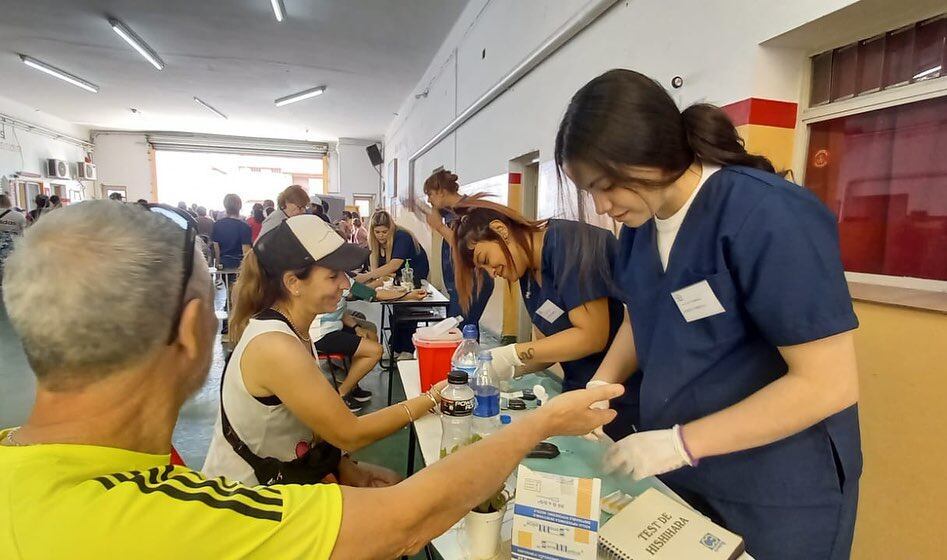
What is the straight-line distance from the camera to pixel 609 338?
1481 mm

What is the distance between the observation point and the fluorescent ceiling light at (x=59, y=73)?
22.1ft

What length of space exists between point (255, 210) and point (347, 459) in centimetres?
623

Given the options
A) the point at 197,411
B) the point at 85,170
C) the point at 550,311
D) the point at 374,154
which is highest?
the point at 374,154

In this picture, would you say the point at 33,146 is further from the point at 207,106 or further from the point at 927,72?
the point at 927,72

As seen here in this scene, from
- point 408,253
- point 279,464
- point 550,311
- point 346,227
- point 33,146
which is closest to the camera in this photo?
point 279,464

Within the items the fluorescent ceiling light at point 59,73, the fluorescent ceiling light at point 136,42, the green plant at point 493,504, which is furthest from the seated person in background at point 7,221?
the green plant at point 493,504

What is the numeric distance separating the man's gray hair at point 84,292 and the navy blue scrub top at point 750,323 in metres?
0.89

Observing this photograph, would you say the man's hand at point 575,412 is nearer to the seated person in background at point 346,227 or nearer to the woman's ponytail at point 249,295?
the woman's ponytail at point 249,295

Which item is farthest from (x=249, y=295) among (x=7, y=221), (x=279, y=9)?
(x=7, y=221)

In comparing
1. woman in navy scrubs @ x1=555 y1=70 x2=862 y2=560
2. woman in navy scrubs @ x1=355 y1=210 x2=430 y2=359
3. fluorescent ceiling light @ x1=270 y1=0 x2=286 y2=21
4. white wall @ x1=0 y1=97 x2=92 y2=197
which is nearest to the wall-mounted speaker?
white wall @ x1=0 y1=97 x2=92 y2=197

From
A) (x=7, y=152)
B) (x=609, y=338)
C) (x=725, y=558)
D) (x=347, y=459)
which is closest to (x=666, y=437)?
(x=725, y=558)

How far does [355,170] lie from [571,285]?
1284 cm

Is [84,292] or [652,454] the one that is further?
[652,454]

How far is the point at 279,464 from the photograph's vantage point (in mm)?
1291
